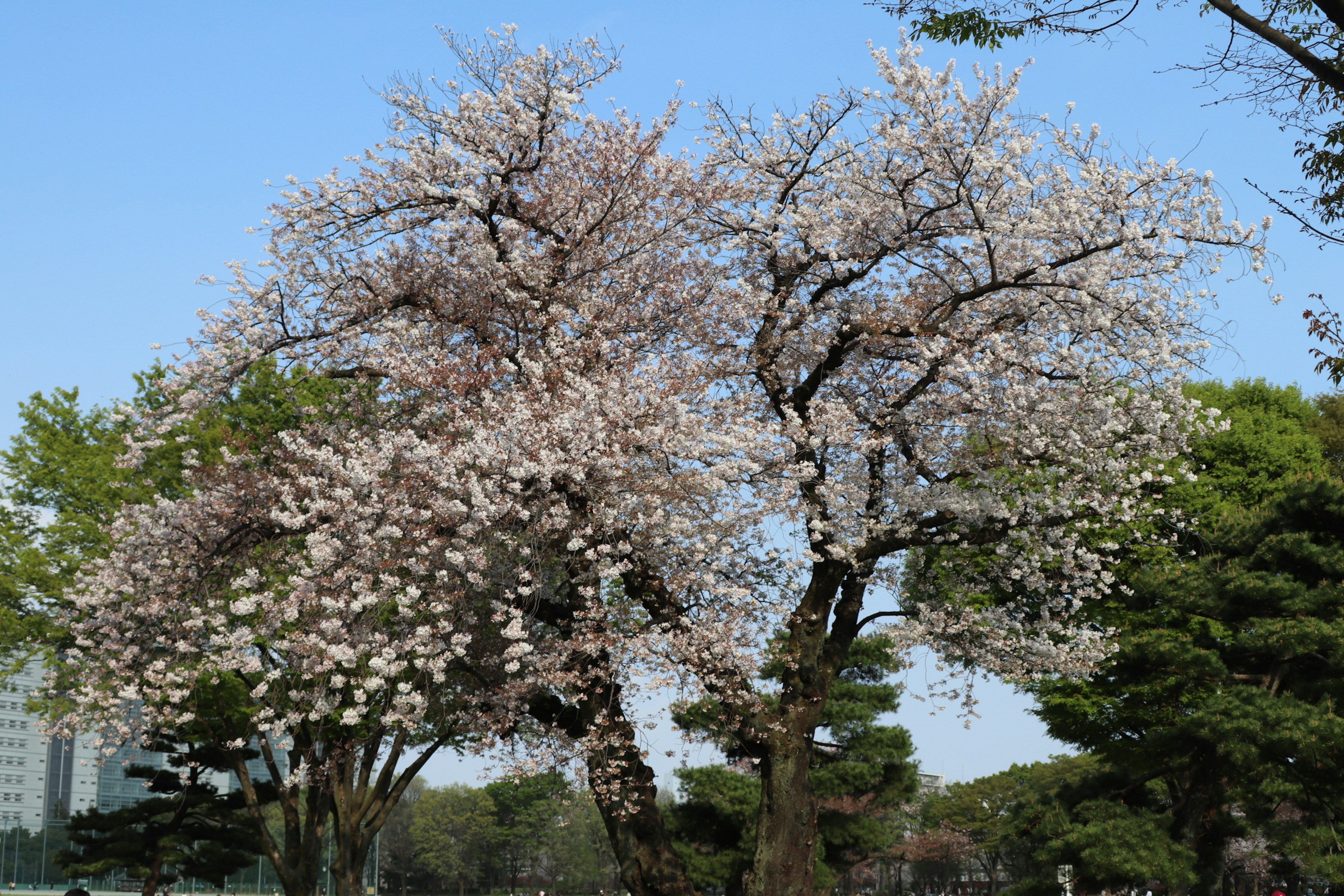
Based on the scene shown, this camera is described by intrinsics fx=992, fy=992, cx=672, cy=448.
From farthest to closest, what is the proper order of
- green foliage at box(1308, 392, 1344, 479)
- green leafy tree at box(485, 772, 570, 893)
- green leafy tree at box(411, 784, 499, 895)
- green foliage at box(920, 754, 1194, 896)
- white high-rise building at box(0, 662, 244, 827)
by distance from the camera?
green leafy tree at box(411, 784, 499, 895)
white high-rise building at box(0, 662, 244, 827)
green leafy tree at box(485, 772, 570, 893)
green foliage at box(1308, 392, 1344, 479)
green foliage at box(920, 754, 1194, 896)

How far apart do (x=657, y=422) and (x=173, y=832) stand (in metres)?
21.1

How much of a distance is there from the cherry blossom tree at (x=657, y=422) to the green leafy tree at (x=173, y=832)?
10.8 m

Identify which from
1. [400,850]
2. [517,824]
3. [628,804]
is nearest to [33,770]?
[400,850]

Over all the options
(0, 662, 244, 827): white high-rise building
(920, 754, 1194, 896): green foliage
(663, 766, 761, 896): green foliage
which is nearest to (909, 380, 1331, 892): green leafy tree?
(920, 754, 1194, 896): green foliage

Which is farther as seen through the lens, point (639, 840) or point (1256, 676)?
point (1256, 676)

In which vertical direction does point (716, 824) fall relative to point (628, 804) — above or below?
below

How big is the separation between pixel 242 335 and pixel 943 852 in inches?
2633

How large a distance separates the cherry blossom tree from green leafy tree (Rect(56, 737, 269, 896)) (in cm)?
1081

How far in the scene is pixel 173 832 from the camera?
25.8 metres

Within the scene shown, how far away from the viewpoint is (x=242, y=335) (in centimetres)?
1474

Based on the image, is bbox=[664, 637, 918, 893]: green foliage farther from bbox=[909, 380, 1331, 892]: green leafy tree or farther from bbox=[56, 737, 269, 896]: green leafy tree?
bbox=[56, 737, 269, 896]: green leafy tree

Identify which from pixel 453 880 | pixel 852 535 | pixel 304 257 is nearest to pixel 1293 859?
pixel 852 535

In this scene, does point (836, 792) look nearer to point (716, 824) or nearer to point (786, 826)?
point (716, 824)

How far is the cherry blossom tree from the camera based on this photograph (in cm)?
1223
